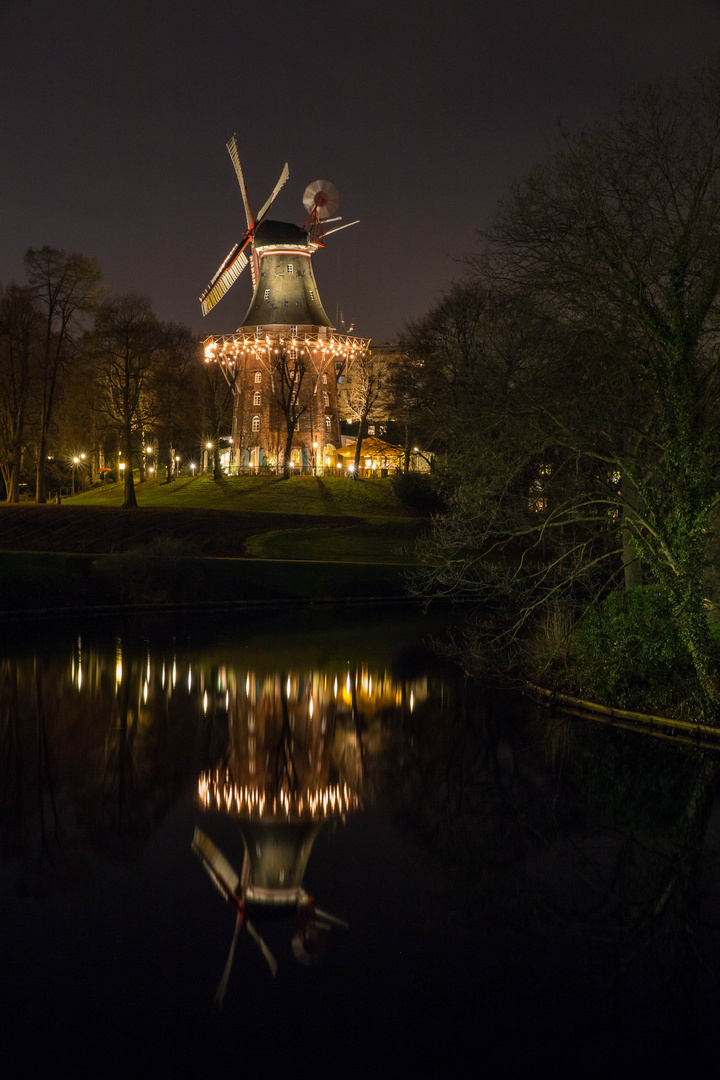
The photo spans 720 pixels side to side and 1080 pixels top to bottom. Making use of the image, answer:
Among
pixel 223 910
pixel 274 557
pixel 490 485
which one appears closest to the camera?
pixel 223 910

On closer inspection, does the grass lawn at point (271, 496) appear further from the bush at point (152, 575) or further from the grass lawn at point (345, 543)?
the bush at point (152, 575)

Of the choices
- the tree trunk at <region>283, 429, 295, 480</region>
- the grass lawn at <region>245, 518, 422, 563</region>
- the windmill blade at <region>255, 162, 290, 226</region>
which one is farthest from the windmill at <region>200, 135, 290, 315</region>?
the grass lawn at <region>245, 518, 422, 563</region>

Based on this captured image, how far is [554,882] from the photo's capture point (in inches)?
349

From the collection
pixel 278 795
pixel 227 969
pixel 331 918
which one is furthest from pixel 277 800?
pixel 227 969

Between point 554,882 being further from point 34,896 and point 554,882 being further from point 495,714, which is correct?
point 495,714

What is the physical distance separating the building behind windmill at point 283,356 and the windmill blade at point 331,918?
58.4 meters

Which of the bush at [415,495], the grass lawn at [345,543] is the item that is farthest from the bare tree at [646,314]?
the bush at [415,495]

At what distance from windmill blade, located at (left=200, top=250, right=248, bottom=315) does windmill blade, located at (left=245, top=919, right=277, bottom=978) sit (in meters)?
67.9

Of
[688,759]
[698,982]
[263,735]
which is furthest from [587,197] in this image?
[698,982]

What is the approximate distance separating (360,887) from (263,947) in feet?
4.87

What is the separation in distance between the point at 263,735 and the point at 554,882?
22.4 feet

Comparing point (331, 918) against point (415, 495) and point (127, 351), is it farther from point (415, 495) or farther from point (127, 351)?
point (127, 351)

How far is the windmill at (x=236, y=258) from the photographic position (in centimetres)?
6956

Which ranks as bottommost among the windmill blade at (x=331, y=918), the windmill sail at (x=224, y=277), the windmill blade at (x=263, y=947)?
the windmill blade at (x=331, y=918)
